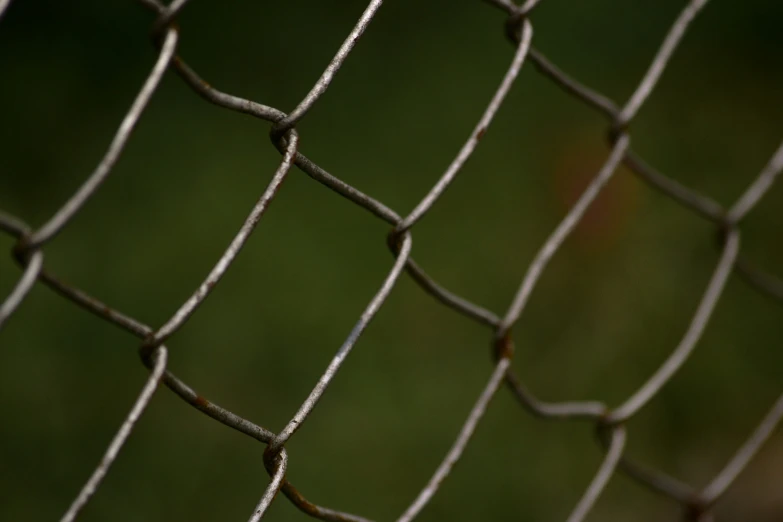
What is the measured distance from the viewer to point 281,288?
1.96 meters

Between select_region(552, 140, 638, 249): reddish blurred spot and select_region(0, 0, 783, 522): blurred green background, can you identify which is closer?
select_region(0, 0, 783, 522): blurred green background

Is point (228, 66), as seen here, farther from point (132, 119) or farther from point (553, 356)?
point (132, 119)

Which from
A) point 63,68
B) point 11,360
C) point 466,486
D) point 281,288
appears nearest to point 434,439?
point 466,486

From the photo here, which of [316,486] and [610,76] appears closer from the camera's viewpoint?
[316,486]

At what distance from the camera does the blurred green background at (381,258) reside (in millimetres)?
1647

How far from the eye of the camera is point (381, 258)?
2.02m

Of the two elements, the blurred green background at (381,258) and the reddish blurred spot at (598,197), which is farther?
the reddish blurred spot at (598,197)

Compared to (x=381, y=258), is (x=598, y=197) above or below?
above

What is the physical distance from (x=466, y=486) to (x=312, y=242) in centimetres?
72

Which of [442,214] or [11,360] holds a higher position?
[442,214]

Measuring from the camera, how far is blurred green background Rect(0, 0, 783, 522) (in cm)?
165

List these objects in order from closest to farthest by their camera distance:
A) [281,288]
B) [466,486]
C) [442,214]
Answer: [466,486] < [281,288] < [442,214]

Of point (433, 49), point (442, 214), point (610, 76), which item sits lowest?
point (442, 214)

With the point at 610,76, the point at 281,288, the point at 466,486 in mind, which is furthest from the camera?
the point at 610,76
